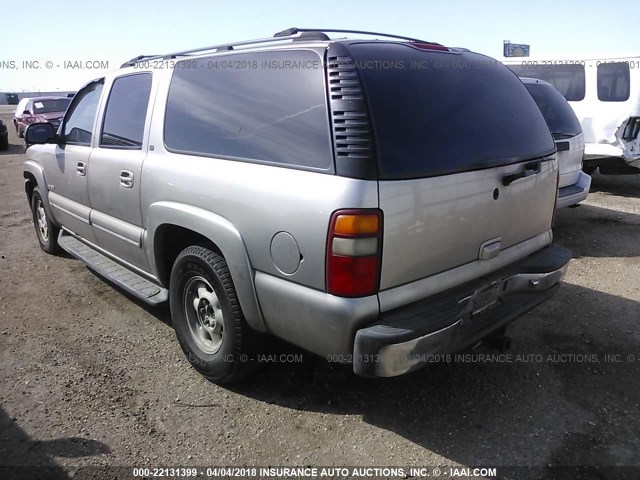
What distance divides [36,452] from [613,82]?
9.58m

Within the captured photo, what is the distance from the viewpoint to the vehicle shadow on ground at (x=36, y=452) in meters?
2.42

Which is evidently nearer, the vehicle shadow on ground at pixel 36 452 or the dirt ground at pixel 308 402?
the vehicle shadow on ground at pixel 36 452

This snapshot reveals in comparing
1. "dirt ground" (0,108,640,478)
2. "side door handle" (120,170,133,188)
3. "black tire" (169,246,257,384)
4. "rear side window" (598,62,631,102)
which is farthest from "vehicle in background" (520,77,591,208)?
"side door handle" (120,170,133,188)

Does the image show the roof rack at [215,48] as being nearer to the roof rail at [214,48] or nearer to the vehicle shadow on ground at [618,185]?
the roof rail at [214,48]

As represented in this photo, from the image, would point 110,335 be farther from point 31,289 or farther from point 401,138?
point 401,138

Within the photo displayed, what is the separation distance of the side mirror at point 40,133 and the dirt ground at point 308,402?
149 cm

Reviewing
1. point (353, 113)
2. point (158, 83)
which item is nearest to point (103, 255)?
point (158, 83)

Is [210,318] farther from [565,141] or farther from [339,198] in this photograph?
[565,141]

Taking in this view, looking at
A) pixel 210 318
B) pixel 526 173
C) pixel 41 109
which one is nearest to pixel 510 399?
pixel 526 173

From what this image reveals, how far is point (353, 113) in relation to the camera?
224 cm

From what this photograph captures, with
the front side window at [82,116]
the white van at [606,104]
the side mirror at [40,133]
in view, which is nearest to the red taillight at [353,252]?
the front side window at [82,116]

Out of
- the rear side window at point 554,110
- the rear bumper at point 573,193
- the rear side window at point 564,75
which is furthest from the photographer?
the rear side window at point 564,75

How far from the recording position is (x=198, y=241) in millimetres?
3062

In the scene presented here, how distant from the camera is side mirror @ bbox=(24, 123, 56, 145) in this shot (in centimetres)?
440
